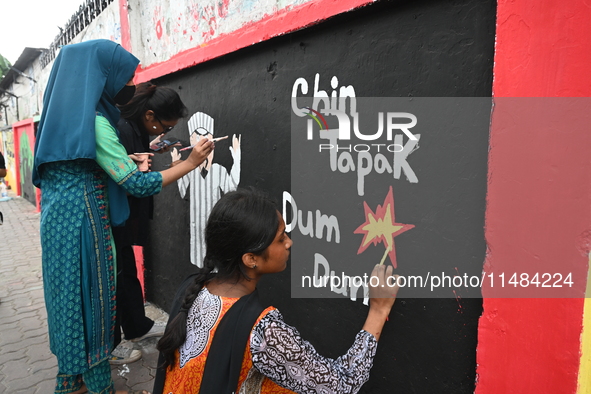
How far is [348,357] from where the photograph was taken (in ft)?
4.17

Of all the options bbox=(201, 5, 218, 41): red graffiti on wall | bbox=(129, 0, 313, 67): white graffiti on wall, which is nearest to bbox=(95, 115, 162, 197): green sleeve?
bbox=(129, 0, 313, 67): white graffiti on wall

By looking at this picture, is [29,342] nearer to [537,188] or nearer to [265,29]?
[265,29]

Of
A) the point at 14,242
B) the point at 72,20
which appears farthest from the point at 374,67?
the point at 14,242

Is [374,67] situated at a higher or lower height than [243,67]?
lower

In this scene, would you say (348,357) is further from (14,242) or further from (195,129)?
(14,242)

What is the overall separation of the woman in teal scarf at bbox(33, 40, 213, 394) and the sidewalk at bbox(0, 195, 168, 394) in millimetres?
707

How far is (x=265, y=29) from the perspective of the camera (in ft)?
7.14

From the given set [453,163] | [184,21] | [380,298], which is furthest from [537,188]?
[184,21]

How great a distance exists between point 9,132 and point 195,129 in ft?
51.1

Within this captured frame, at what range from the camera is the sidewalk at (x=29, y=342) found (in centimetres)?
263

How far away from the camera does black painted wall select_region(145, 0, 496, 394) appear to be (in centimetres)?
141

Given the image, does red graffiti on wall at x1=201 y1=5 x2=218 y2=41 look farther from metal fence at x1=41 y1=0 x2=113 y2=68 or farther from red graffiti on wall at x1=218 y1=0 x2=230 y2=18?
metal fence at x1=41 y1=0 x2=113 y2=68

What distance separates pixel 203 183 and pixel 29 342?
6.12 ft

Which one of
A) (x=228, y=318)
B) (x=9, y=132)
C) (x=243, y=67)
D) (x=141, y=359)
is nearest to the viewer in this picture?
(x=228, y=318)
